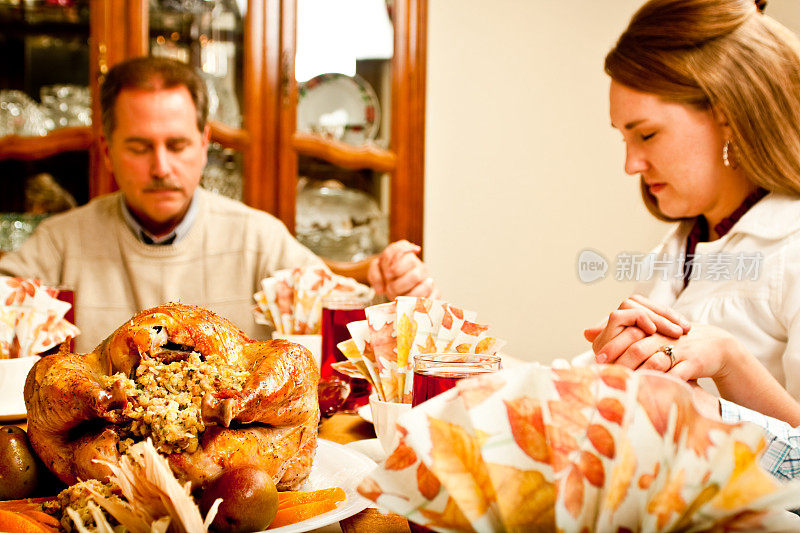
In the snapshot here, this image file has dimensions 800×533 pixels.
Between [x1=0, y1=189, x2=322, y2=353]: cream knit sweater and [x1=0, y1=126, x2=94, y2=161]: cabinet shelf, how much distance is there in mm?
382

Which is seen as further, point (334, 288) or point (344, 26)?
point (344, 26)

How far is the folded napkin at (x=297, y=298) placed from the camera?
4.69 ft

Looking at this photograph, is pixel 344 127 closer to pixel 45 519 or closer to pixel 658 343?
pixel 658 343

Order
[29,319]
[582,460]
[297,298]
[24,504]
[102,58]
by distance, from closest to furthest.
A: 1. [582,460]
2. [24,504]
3. [29,319]
4. [297,298]
5. [102,58]

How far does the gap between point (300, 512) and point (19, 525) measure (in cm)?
24

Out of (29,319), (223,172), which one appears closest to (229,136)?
(223,172)

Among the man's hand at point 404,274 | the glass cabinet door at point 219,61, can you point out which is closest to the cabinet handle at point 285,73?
the glass cabinet door at point 219,61

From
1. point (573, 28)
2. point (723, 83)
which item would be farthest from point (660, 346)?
point (573, 28)

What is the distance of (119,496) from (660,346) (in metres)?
0.70

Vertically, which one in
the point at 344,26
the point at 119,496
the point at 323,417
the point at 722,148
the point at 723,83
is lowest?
the point at 323,417

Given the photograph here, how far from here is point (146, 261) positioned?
2256 millimetres

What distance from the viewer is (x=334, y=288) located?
1476 millimetres

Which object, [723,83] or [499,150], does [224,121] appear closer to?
[499,150]

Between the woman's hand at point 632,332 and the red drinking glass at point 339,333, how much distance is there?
428 millimetres
